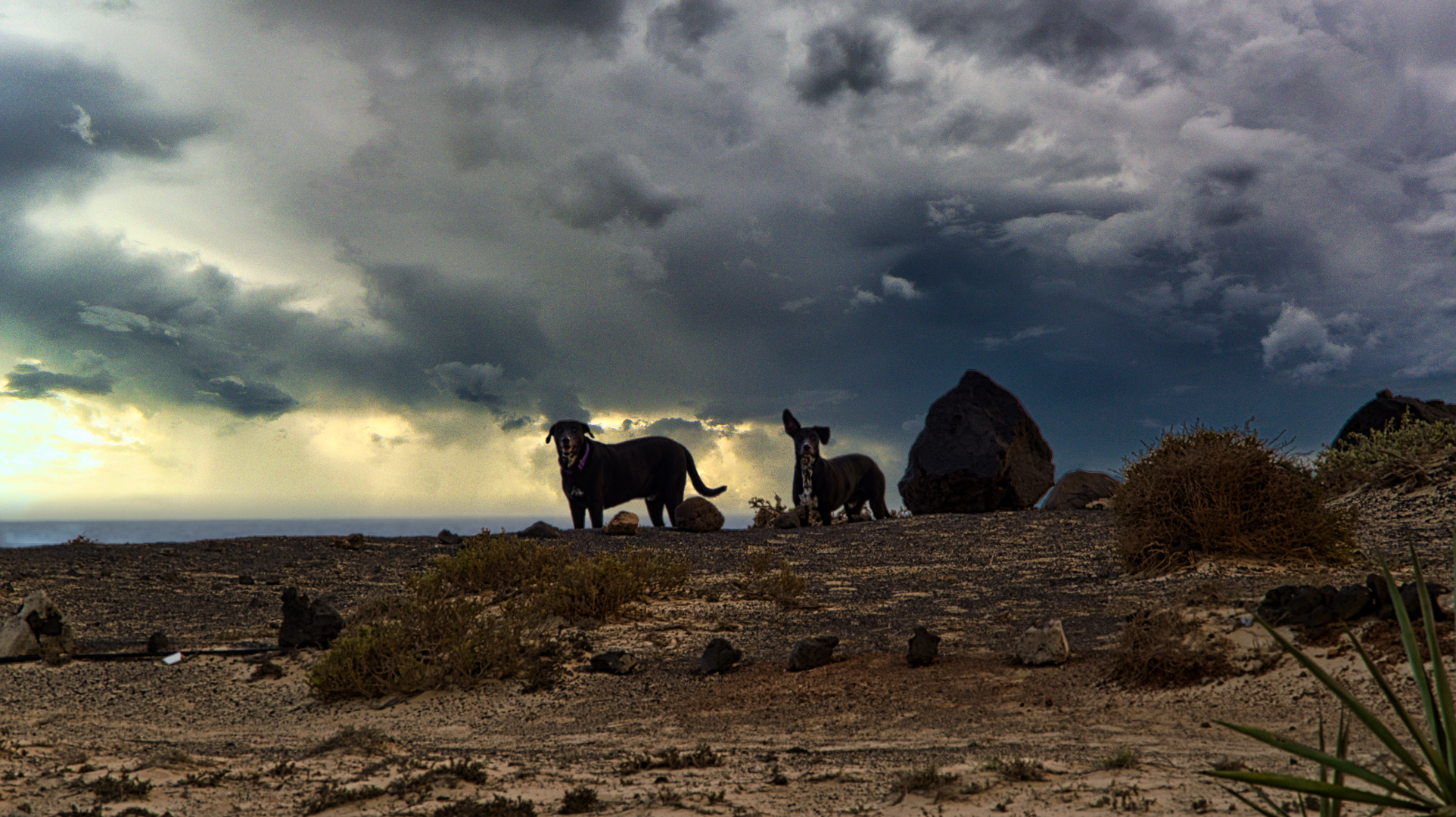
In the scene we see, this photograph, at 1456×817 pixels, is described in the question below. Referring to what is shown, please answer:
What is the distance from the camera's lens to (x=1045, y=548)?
509 inches

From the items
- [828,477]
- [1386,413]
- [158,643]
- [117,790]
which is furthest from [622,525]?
[1386,413]

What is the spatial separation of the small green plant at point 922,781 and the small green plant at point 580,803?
1.32 metres

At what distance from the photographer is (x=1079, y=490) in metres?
17.6

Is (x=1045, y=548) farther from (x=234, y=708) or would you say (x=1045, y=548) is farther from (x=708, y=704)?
(x=234, y=708)

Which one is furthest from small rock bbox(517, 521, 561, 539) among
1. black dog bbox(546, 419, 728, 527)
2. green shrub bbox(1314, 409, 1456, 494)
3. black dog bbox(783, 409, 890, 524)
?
green shrub bbox(1314, 409, 1456, 494)

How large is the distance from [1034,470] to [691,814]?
16451 mm

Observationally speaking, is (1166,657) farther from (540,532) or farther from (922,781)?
(540,532)

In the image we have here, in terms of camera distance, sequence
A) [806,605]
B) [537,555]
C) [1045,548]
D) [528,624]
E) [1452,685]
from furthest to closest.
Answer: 1. [1045,548]
2. [537,555]
3. [806,605]
4. [528,624]
5. [1452,685]

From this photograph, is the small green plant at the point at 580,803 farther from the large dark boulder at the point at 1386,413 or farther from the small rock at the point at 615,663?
the large dark boulder at the point at 1386,413

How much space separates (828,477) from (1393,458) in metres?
9.28

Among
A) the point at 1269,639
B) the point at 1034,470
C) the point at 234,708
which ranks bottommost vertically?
the point at 234,708

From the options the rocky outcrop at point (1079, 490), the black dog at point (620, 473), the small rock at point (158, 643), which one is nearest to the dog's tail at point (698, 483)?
the black dog at point (620, 473)

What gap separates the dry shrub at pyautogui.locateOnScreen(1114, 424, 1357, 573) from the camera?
9.94m

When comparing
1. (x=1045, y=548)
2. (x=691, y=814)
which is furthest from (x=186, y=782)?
(x=1045, y=548)
